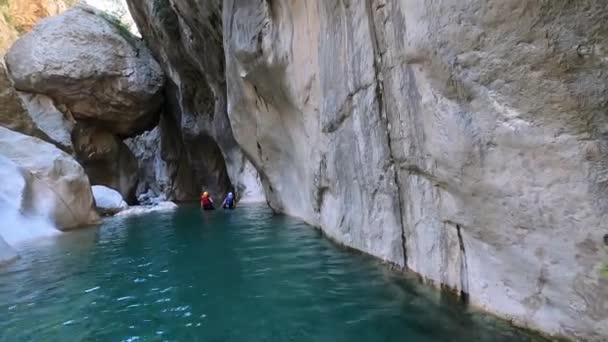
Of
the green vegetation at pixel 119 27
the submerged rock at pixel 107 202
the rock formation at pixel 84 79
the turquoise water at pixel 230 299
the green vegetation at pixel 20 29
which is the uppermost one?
the green vegetation at pixel 20 29

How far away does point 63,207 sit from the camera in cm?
1389

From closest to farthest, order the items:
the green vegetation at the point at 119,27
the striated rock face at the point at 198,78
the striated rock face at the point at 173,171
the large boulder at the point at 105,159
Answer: the striated rock face at the point at 198,78 < the green vegetation at the point at 119,27 < the large boulder at the point at 105,159 < the striated rock face at the point at 173,171

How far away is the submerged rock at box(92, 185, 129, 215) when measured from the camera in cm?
1986

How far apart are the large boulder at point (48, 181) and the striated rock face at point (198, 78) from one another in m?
7.22

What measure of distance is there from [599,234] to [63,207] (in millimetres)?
14969

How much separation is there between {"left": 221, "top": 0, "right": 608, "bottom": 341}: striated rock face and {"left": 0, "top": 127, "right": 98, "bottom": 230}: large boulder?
34.6 ft

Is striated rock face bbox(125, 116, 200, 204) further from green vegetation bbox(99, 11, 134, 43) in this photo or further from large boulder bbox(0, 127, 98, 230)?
large boulder bbox(0, 127, 98, 230)

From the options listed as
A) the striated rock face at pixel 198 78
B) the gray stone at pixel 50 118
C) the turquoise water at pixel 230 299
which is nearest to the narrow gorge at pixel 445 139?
the turquoise water at pixel 230 299

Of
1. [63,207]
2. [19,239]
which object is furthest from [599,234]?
[63,207]

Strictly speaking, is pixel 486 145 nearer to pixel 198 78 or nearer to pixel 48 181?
pixel 48 181

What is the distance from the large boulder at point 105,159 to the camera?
2692cm

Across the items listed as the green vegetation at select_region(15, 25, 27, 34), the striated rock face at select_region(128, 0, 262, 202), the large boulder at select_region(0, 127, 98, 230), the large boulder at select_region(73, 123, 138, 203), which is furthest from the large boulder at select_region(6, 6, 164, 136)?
the large boulder at select_region(0, 127, 98, 230)

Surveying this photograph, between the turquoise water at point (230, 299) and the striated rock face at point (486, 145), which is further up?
the striated rock face at point (486, 145)

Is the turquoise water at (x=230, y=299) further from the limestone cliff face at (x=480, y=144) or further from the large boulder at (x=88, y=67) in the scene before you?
the large boulder at (x=88, y=67)
